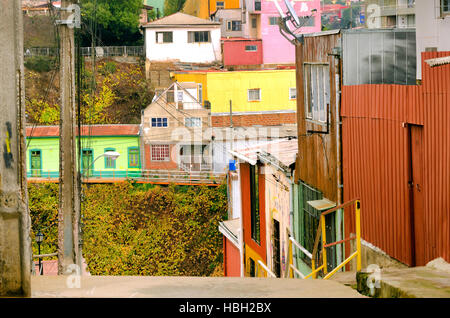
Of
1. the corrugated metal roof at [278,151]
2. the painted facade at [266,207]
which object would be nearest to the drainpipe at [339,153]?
the painted facade at [266,207]

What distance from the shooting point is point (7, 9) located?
4.69m

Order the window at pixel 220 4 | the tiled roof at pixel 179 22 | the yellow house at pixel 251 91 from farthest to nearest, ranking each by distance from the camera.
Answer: the window at pixel 220 4 → the tiled roof at pixel 179 22 → the yellow house at pixel 251 91

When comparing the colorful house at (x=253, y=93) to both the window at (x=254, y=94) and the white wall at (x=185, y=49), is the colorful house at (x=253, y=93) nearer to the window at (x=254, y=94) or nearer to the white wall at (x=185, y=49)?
the window at (x=254, y=94)

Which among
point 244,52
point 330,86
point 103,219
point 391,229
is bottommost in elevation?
point 103,219

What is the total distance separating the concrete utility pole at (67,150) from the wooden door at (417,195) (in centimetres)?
691

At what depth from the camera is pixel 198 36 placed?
168 ft

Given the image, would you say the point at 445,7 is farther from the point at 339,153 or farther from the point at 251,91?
the point at 251,91

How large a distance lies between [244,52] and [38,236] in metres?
32.8

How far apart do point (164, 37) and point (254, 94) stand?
39.4ft

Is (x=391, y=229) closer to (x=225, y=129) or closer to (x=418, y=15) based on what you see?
(x=418, y=15)

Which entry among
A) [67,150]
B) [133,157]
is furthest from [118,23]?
[67,150]

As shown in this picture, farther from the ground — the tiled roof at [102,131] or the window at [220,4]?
the window at [220,4]

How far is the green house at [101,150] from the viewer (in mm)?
41375
